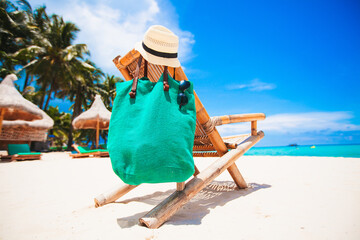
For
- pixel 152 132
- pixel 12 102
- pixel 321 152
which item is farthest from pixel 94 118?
pixel 321 152

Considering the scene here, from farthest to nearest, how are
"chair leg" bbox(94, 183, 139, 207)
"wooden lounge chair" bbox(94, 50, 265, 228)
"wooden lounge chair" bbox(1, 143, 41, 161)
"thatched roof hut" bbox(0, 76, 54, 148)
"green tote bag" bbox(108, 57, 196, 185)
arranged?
"thatched roof hut" bbox(0, 76, 54, 148), "wooden lounge chair" bbox(1, 143, 41, 161), "chair leg" bbox(94, 183, 139, 207), "wooden lounge chair" bbox(94, 50, 265, 228), "green tote bag" bbox(108, 57, 196, 185)

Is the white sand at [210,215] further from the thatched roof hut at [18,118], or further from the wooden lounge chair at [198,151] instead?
the thatched roof hut at [18,118]

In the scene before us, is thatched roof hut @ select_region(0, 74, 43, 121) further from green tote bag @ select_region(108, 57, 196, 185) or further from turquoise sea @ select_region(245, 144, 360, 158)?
turquoise sea @ select_region(245, 144, 360, 158)

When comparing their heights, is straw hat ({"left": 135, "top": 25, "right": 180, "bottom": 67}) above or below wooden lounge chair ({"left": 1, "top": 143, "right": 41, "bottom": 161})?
above

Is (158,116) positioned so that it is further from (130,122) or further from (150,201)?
(150,201)

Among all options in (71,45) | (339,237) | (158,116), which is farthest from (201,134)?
(71,45)

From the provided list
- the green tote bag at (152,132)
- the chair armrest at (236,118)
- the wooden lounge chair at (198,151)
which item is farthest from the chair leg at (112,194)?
the chair armrest at (236,118)

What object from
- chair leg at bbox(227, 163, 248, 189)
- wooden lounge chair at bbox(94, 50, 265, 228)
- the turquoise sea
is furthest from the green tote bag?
the turquoise sea

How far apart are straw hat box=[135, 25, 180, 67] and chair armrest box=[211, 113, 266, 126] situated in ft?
3.26

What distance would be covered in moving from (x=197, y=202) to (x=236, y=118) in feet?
3.89

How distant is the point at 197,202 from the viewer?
2279mm

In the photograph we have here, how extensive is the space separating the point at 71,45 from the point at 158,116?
24.8 m

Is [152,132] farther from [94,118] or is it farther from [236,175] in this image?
[94,118]

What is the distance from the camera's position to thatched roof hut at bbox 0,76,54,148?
9.81 meters
